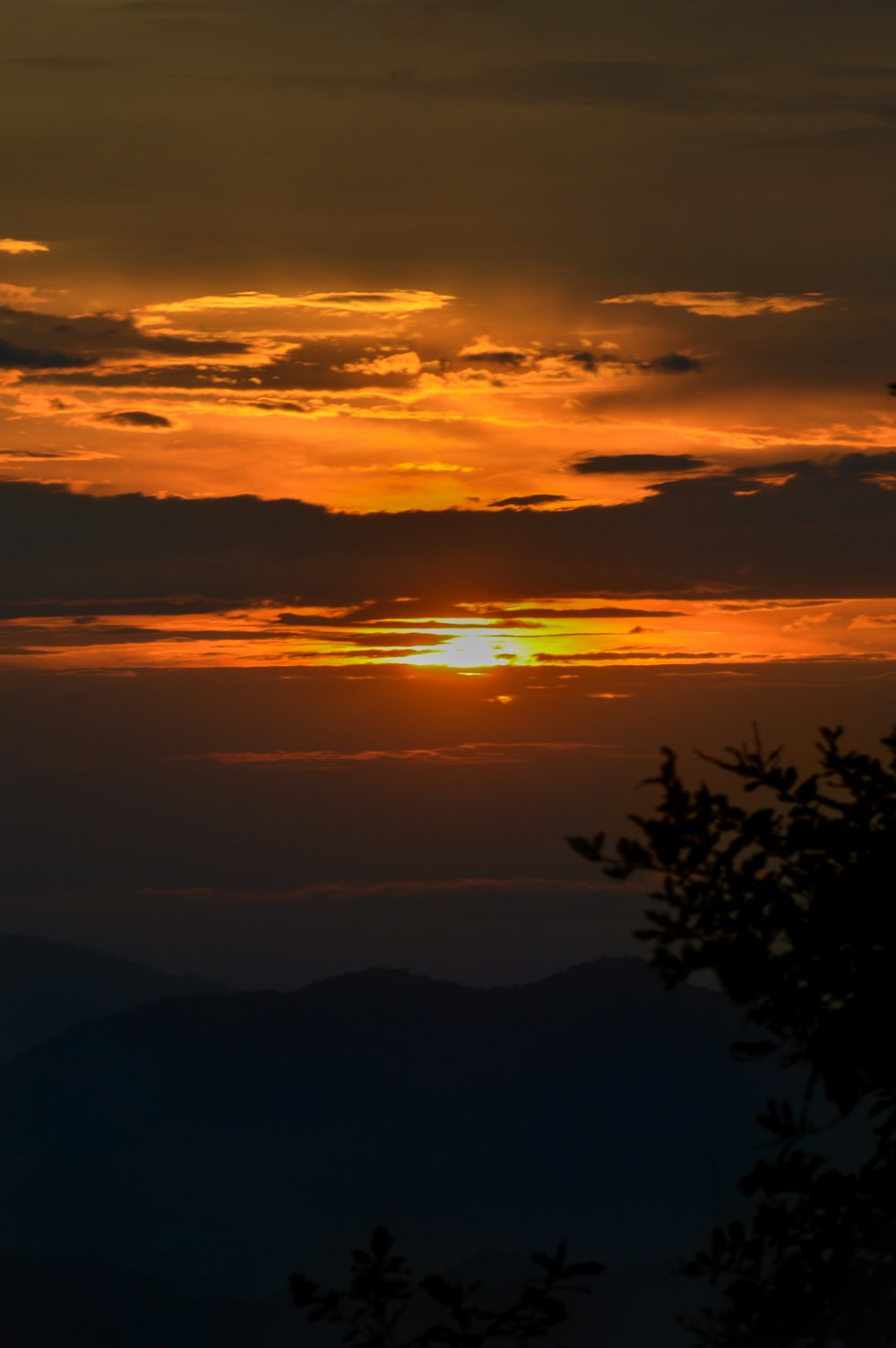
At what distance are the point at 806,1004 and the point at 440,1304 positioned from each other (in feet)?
9.50

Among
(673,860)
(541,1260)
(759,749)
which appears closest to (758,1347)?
(541,1260)

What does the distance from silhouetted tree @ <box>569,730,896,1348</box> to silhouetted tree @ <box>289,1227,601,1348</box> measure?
87 cm

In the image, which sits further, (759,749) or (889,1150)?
(759,749)

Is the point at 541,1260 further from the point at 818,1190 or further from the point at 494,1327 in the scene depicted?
the point at 818,1190

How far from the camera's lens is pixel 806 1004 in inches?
355

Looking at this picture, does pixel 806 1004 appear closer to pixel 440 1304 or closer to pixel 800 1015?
pixel 800 1015

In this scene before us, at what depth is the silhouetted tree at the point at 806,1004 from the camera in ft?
29.3

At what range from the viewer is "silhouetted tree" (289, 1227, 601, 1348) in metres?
9.47

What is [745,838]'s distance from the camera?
31.2ft

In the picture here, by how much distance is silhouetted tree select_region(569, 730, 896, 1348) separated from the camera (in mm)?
8938

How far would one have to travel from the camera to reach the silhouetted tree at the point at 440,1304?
373 inches

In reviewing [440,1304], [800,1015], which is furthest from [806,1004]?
[440,1304]

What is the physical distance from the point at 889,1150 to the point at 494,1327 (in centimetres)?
251

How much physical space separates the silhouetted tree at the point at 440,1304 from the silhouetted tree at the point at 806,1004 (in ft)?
2.84
